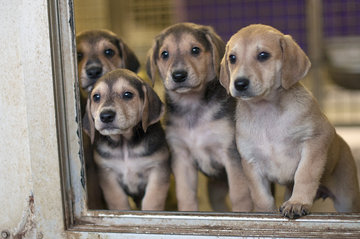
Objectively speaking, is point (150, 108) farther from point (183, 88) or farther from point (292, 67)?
point (292, 67)

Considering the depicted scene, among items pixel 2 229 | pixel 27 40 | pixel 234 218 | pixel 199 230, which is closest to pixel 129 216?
pixel 199 230

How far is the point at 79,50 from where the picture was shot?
4398 millimetres

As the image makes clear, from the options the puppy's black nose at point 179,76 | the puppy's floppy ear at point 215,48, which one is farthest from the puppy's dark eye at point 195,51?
the puppy's black nose at point 179,76

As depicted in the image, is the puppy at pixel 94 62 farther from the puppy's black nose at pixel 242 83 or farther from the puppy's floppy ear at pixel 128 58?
the puppy's black nose at pixel 242 83

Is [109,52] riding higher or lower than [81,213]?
higher

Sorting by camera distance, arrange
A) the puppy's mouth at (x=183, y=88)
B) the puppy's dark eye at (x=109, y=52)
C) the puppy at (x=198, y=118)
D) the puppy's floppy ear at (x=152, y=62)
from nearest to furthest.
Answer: the puppy's mouth at (x=183, y=88), the puppy at (x=198, y=118), the puppy's floppy ear at (x=152, y=62), the puppy's dark eye at (x=109, y=52)

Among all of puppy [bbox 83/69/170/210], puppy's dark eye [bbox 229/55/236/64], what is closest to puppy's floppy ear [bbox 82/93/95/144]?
puppy [bbox 83/69/170/210]

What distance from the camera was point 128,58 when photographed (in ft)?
15.1

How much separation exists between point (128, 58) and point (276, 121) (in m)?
1.65

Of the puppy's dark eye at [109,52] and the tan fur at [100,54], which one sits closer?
the tan fur at [100,54]

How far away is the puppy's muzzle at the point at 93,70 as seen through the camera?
4.25 meters

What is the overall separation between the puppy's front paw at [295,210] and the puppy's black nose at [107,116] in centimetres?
134

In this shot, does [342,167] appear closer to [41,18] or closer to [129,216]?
[129,216]

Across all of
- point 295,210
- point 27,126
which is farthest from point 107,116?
point 295,210
